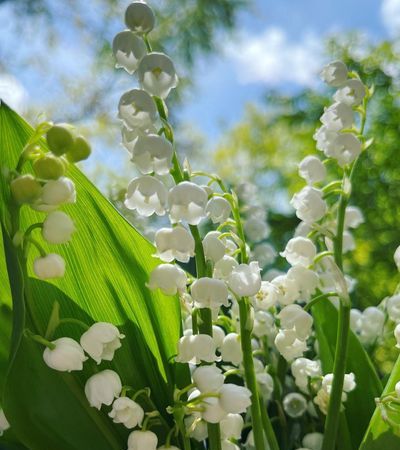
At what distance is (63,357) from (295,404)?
0.19 m

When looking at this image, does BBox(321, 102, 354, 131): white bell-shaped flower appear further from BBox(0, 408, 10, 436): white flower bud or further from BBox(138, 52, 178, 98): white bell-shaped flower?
BBox(0, 408, 10, 436): white flower bud

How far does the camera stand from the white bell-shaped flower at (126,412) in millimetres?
330

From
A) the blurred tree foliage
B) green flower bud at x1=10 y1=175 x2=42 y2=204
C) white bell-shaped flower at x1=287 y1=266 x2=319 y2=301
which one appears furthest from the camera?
the blurred tree foliage

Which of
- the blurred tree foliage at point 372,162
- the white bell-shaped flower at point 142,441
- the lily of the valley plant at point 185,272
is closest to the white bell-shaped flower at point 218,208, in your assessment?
the lily of the valley plant at point 185,272

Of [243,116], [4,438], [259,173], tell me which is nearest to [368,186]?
[4,438]

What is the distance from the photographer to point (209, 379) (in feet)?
1.08

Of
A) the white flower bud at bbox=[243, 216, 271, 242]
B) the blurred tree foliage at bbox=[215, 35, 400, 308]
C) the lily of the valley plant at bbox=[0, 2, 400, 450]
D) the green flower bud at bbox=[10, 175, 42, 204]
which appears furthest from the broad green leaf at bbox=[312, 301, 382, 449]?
the blurred tree foliage at bbox=[215, 35, 400, 308]

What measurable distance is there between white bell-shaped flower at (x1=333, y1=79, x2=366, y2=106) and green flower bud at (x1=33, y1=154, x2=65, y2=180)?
16cm

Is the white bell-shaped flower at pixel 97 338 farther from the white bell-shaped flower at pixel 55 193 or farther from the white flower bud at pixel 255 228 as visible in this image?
the white flower bud at pixel 255 228

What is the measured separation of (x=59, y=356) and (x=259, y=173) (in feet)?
7.96

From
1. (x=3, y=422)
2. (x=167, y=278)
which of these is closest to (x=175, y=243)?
(x=167, y=278)

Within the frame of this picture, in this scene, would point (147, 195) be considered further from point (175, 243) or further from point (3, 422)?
point (3, 422)

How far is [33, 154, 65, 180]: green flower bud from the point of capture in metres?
0.30

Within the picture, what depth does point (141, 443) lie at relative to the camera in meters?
0.33
